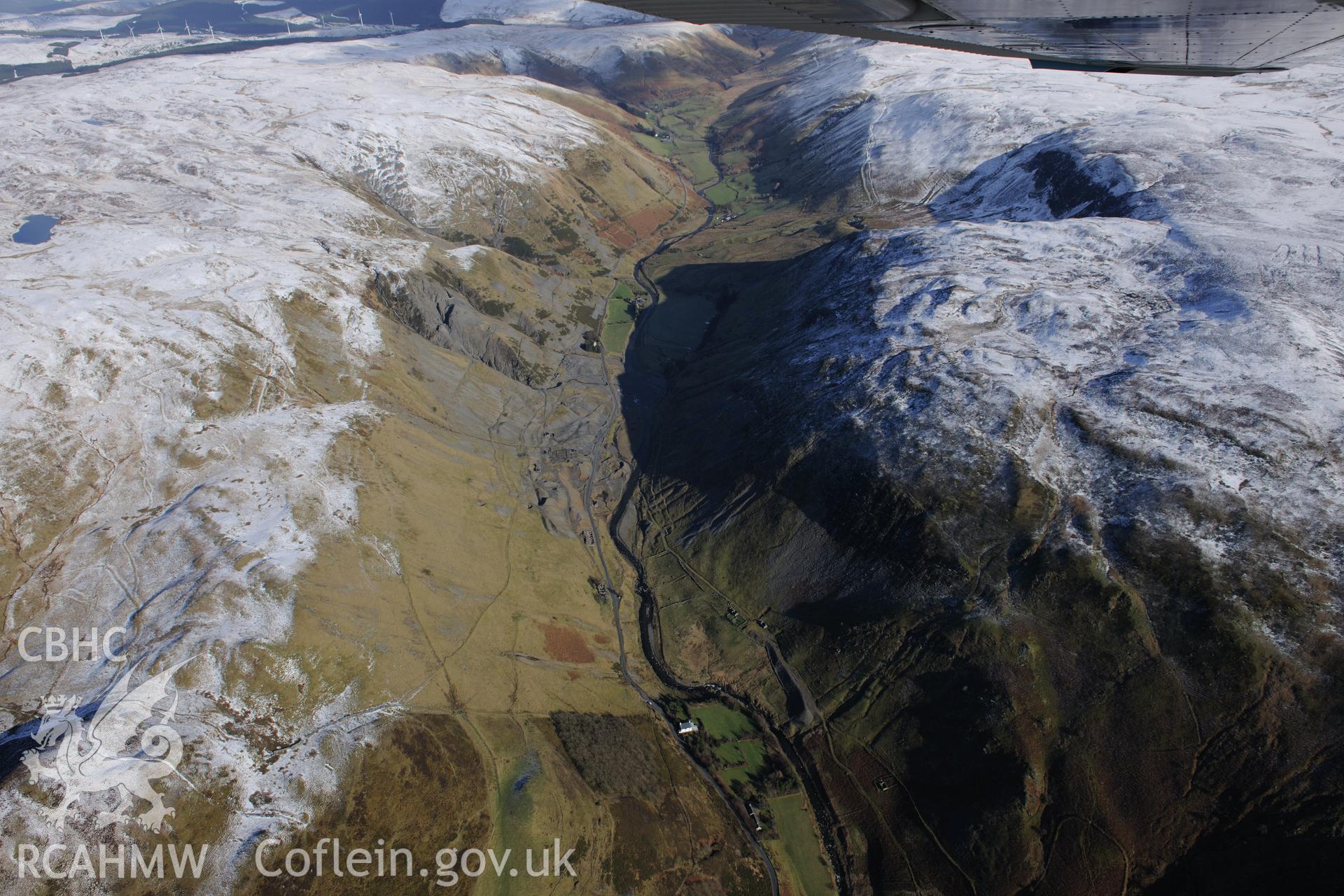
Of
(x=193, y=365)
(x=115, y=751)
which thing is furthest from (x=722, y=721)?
(x=193, y=365)

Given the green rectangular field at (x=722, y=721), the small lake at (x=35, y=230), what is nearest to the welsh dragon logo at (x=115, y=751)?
the green rectangular field at (x=722, y=721)

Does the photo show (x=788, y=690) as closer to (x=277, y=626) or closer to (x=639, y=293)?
(x=277, y=626)

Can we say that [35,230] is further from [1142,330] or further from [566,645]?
[1142,330]
